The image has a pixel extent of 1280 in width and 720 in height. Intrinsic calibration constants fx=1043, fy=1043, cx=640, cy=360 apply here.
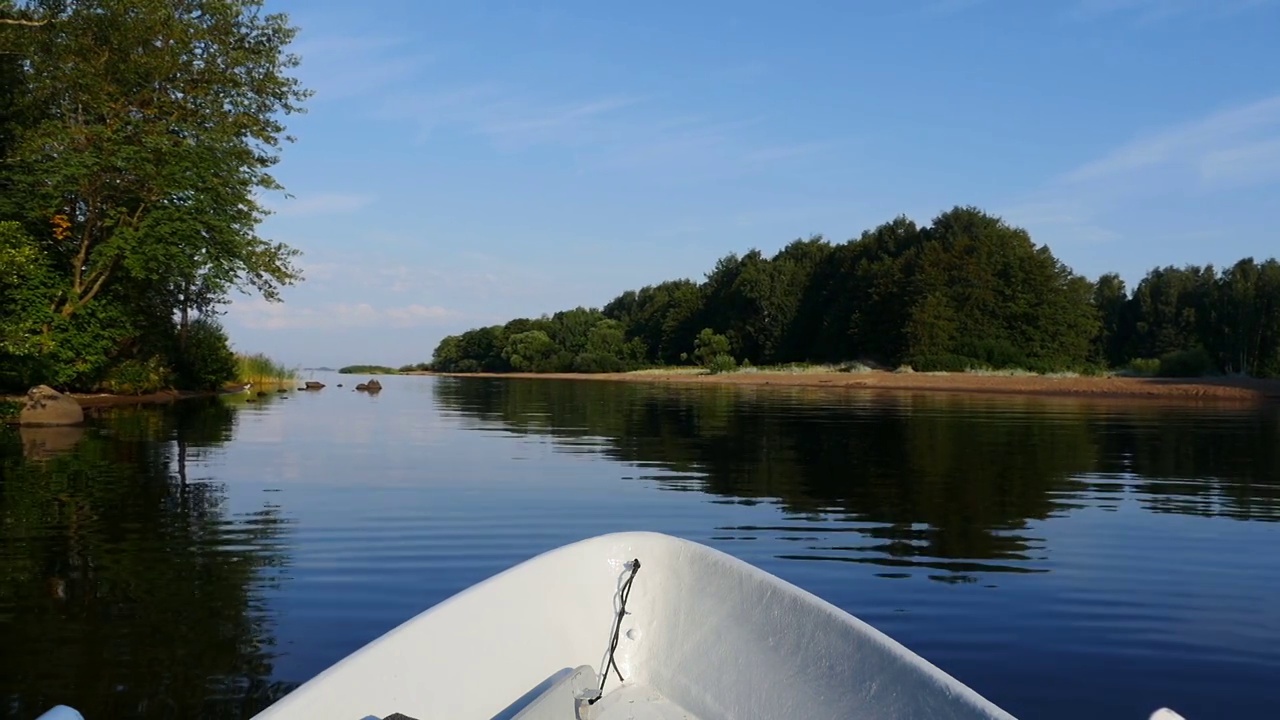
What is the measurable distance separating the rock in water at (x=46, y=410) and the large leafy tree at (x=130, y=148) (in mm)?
3547

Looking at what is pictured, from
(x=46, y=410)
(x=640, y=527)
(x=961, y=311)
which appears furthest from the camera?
(x=961, y=311)

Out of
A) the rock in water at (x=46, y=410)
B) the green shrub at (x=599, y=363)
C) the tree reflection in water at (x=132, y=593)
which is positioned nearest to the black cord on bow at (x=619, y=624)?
the tree reflection in water at (x=132, y=593)

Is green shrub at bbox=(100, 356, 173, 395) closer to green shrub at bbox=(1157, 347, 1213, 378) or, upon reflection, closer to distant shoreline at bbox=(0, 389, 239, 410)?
distant shoreline at bbox=(0, 389, 239, 410)

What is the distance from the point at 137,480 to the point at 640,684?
37.4 feet

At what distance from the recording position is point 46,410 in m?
23.2

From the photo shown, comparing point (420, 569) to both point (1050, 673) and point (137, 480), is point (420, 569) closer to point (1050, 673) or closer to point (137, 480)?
point (1050, 673)

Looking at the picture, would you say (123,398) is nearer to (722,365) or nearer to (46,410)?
(46,410)

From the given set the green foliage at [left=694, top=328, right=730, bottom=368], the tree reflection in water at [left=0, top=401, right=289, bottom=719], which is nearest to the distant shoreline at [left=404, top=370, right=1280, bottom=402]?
the green foliage at [left=694, top=328, right=730, bottom=368]

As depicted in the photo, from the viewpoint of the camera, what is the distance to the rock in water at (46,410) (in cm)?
2302

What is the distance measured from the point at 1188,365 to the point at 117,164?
4883cm

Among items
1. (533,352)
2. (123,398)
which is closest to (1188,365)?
(123,398)

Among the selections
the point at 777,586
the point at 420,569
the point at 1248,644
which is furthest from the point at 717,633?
the point at 420,569

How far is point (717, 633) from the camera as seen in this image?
4.08 meters

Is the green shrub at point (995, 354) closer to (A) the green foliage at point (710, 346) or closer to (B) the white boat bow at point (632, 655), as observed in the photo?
(A) the green foliage at point (710, 346)
